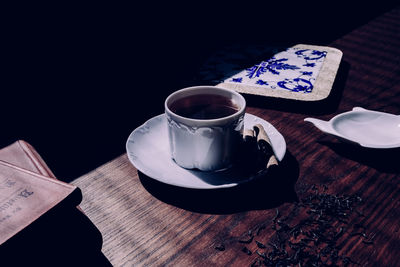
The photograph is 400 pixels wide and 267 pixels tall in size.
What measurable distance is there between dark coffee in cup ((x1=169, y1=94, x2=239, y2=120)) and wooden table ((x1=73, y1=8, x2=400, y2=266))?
6.5 inches

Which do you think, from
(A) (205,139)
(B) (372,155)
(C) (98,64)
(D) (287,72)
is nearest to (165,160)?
(A) (205,139)

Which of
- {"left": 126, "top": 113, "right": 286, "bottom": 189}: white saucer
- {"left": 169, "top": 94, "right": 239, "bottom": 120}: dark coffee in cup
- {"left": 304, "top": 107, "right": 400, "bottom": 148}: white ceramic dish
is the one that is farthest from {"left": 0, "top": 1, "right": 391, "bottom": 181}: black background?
{"left": 304, "top": 107, "right": 400, "bottom": 148}: white ceramic dish

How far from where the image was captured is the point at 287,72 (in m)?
1.08

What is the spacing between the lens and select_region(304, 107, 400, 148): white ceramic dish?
2.52ft

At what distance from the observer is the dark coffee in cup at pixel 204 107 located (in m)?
0.72

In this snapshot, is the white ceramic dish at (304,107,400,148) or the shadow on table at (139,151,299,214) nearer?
the shadow on table at (139,151,299,214)

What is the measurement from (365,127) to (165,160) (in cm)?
51

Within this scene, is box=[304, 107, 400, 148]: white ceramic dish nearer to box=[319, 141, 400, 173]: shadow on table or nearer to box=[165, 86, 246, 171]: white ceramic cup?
box=[319, 141, 400, 173]: shadow on table

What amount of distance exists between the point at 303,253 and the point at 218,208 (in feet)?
0.57

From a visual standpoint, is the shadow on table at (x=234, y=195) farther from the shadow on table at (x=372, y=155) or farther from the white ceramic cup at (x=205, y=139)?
the shadow on table at (x=372, y=155)

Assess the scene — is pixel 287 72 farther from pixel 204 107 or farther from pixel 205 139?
pixel 205 139

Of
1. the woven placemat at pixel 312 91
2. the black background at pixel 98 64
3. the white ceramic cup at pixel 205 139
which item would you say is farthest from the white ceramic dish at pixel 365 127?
the black background at pixel 98 64

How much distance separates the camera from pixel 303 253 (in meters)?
0.54

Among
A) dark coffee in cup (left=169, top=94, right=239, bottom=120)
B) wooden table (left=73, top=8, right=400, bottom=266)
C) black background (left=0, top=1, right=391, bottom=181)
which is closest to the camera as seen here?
wooden table (left=73, top=8, right=400, bottom=266)
